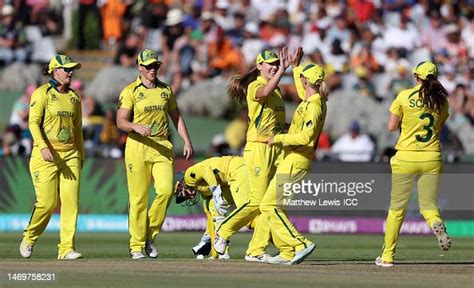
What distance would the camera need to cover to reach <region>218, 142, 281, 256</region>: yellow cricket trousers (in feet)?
50.2

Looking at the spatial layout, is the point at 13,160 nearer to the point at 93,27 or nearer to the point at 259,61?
the point at 93,27

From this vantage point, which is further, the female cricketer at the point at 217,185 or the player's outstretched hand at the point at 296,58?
the female cricketer at the point at 217,185

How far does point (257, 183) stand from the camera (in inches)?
603

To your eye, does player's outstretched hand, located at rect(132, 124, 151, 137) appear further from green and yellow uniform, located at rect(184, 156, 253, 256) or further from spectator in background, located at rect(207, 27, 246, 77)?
spectator in background, located at rect(207, 27, 246, 77)

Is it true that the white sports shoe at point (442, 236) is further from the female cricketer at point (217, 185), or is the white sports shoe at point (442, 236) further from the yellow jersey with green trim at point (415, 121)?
the female cricketer at point (217, 185)

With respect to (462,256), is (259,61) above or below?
above

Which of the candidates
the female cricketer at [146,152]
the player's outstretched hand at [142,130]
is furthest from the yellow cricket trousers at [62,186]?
the player's outstretched hand at [142,130]

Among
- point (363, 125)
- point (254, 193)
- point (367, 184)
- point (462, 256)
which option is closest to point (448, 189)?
point (367, 184)

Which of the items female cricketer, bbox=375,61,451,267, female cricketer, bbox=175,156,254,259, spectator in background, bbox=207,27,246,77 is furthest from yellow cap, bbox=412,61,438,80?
spectator in background, bbox=207,27,246,77

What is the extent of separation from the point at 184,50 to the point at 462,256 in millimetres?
11480

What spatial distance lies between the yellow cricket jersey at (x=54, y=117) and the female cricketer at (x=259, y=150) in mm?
2100

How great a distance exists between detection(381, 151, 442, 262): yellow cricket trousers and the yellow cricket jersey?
3794 millimetres

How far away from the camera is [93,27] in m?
29.4

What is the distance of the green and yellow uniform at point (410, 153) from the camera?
14.8 meters
